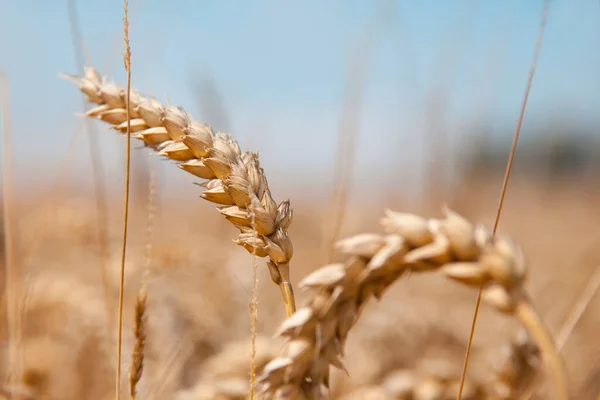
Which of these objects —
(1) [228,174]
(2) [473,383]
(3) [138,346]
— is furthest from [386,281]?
(2) [473,383]

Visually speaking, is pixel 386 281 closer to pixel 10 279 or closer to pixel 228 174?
pixel 228 174

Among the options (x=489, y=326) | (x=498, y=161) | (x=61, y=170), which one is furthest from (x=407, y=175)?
(x=498, y=161)

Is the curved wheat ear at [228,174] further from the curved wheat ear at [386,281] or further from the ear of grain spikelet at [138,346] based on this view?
the ear of grain spikelet at [138,346]

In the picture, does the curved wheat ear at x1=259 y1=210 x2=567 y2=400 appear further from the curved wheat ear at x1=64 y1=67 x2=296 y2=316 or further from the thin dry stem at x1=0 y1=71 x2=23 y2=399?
the thin dry stem at x1=0 y1=71 x2=23 y2=399

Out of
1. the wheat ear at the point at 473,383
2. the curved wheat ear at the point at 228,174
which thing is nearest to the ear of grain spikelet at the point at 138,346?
the curved wheat ear at the point at 228,174

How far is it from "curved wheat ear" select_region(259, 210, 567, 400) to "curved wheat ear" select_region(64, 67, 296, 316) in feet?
0.22

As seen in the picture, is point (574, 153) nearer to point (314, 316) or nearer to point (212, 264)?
point (212, 264)

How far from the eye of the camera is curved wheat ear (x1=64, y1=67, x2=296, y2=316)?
1.70 feet

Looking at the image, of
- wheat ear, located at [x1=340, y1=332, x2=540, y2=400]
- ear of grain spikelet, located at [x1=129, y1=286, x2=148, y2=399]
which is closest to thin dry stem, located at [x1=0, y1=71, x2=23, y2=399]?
ear of grain spikelet, located at [x1=129, y1=286, x2=148, y2=399]

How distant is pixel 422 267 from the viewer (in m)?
0.41

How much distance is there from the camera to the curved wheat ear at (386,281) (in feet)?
1.15

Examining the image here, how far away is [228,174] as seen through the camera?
1.75ft

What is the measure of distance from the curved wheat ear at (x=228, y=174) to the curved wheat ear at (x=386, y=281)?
68 mm

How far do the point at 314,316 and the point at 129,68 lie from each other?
39 cm
